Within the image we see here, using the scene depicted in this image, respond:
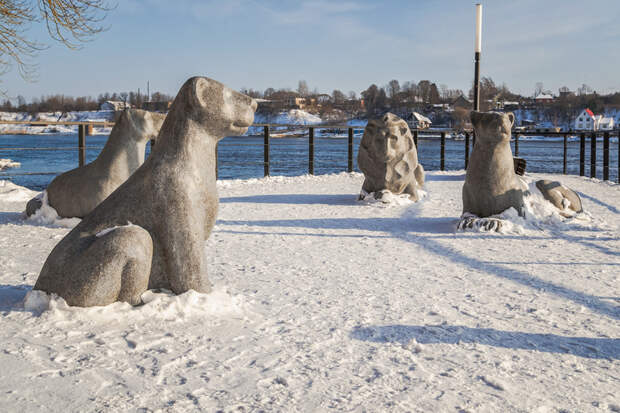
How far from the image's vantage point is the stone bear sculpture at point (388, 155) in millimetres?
7117

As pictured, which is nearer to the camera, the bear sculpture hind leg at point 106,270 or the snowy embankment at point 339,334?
the snowy embankment at point 339,334

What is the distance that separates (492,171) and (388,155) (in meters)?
1.93

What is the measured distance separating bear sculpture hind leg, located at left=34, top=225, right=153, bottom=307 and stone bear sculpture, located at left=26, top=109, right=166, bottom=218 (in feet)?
9.12

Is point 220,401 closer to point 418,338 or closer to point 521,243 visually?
point 418,338

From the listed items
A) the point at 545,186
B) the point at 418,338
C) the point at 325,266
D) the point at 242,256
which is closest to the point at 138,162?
the point at 242,256

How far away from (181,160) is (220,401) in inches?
57.0

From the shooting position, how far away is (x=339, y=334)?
8.61 feet

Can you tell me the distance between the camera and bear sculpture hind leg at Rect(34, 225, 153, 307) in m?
2.66

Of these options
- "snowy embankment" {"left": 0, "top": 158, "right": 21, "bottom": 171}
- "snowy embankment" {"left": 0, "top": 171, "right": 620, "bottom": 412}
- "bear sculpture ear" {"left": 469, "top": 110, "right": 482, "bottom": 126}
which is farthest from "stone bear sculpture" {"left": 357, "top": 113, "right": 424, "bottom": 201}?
"snowy embankment" {"left": 0, "top": 158, "right": 21, "bottom": 171}

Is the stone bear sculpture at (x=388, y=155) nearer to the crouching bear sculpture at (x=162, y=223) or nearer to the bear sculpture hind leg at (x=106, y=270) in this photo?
the crouching bear sculpture at (x=162, y=223)

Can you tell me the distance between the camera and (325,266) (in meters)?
4.04

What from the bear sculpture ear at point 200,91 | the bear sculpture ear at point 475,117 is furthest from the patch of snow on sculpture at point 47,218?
the bear sculpture ear at point 475,117

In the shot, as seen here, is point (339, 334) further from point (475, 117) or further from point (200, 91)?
point (475, 117)

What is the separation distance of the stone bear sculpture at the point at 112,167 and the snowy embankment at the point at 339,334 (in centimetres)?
77
